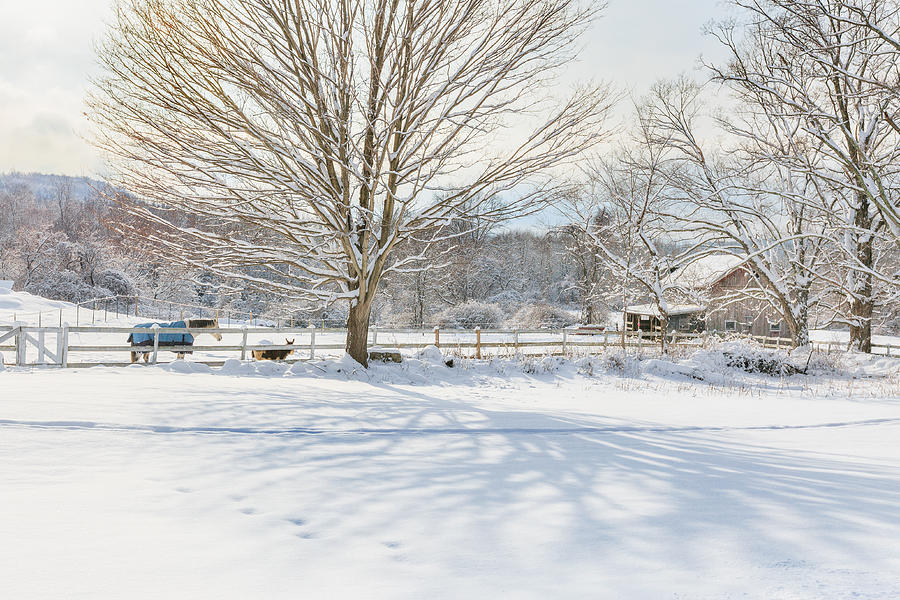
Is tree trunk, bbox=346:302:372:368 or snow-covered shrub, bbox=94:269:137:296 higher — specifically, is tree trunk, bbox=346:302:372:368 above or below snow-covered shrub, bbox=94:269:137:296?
below

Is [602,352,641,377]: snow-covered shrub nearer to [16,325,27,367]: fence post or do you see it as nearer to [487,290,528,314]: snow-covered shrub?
[16,325,27,367]: fence post

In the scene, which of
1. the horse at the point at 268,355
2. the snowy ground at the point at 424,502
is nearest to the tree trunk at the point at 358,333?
the horse at the point at 268,355

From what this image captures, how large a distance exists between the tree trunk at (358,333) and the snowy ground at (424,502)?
5762 mm

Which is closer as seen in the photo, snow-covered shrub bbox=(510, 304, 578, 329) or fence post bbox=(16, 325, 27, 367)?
fence post bbox=(16, 325, 27, 367)

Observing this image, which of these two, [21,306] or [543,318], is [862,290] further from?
[21,306]

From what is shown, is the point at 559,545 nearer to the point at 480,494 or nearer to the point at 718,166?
the point at 480,494

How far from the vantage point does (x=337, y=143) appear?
11.9m

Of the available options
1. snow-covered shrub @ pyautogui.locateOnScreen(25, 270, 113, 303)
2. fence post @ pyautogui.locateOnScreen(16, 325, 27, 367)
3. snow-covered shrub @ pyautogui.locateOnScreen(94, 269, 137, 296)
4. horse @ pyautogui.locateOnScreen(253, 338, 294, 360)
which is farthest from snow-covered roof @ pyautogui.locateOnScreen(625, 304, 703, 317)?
snow-covered shrub @ pyautogui.locateOnScreen(25, 270, 113, 303)

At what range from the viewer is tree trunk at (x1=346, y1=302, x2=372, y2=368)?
44.0 ft

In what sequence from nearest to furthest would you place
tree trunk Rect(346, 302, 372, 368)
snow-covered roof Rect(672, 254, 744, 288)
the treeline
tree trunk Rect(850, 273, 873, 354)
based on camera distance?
tree trunk Rect(346, 302, 372, 368) → tree trunk Rect(850, 273, 873, 354) → snow-covered roof Rect(672, 254, 744, 288) → the treeline

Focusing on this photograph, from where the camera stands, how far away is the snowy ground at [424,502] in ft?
8.01

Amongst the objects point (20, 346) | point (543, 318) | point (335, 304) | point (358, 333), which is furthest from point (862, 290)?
point (335, 304)

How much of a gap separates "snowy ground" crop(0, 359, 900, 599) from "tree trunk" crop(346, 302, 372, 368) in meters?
5.76

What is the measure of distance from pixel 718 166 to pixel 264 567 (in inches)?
930
